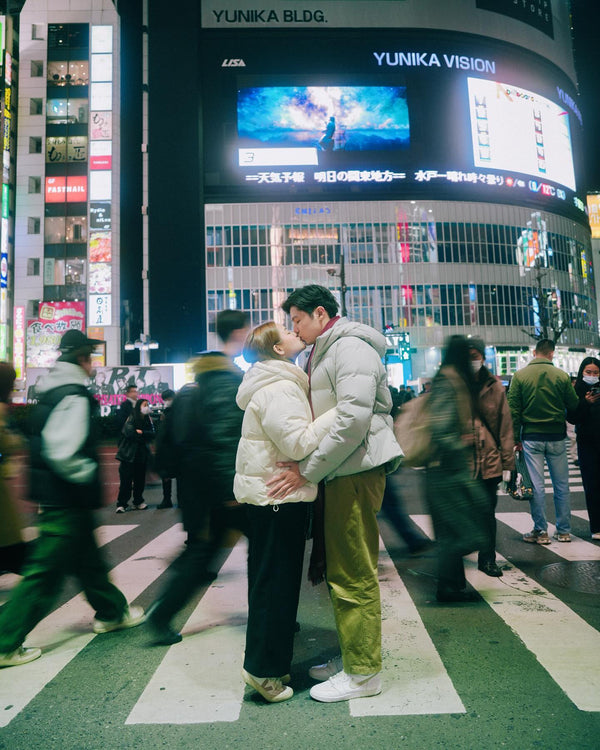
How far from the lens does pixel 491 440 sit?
530 cm

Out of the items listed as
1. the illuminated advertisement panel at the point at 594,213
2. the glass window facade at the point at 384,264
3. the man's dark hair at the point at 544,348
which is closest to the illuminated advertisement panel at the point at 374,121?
the glass window facade at the point at 384,264

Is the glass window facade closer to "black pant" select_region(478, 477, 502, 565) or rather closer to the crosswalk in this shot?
the crosswalk

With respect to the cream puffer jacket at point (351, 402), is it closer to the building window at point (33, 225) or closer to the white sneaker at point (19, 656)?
the white sneaker at point (19, 656)

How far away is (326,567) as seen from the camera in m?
3.19

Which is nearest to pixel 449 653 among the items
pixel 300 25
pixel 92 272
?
pixel 92 272

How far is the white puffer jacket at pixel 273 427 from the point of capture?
2979mm

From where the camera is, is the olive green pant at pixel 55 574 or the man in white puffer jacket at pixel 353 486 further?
the olive green pant at pixel 55 574

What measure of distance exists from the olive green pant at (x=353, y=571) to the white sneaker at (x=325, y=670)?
0.92 ft

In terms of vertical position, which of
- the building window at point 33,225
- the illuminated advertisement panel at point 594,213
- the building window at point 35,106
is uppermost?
the building window at point 35,106

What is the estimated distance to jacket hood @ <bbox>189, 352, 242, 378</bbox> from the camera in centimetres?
396

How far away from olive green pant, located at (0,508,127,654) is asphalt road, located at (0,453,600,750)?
0.23 meters

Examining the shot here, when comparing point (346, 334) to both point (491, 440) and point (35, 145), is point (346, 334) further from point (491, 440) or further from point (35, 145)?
point (35, 145)

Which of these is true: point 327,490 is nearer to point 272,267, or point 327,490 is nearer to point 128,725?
point 128,725

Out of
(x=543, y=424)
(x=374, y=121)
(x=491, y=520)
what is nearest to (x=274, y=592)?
(x=491, y=520)
